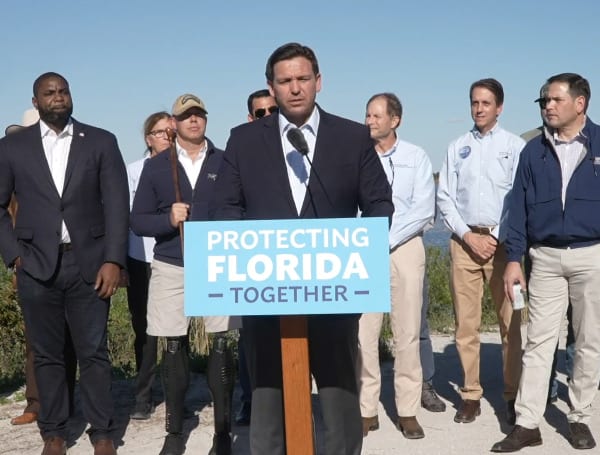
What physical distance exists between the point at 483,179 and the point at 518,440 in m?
1.87

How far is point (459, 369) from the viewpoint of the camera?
329 inches

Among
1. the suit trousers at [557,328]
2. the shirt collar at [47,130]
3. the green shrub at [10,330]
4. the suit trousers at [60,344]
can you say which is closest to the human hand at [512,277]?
the suit trousers at [557,328]

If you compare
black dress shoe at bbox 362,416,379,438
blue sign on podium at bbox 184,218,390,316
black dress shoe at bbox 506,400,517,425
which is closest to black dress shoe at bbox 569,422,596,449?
black dress shoe at bbox 506,400,517,425

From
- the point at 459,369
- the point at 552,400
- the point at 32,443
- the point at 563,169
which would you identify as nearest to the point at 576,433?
the point at 552,400

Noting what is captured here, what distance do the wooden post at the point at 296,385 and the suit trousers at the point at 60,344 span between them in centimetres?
214

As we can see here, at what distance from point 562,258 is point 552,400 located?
1594 millimetres

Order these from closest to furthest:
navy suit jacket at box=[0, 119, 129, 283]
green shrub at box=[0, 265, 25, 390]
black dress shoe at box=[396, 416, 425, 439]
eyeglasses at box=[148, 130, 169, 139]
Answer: navy suit jacket at box=[0, 119, 129, 283] < black dress shoe at box=[396, 416, 425, 439] < eyeglasses at box=[148, 130, 169, 139] < green shrub at box=[0, 265, 25, 390]

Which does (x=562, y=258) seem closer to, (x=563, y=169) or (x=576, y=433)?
(x=563, y=169)

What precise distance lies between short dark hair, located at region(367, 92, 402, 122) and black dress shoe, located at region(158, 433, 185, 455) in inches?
104

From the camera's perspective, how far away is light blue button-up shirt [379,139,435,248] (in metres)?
6.49

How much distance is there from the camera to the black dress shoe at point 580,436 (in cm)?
586

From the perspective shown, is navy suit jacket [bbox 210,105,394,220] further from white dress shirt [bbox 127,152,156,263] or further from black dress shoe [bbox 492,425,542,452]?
white dress shirt [bbox 127,152,156,263]

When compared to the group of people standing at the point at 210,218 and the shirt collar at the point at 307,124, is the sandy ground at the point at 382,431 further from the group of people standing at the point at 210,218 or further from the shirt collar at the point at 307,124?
the shirt collar at the point at 307,124

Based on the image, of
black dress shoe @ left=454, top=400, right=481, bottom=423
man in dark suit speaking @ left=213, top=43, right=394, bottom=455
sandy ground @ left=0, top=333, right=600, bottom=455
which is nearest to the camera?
man in dark suit speaking @ left=213, top=43, right=394, bottom=455
